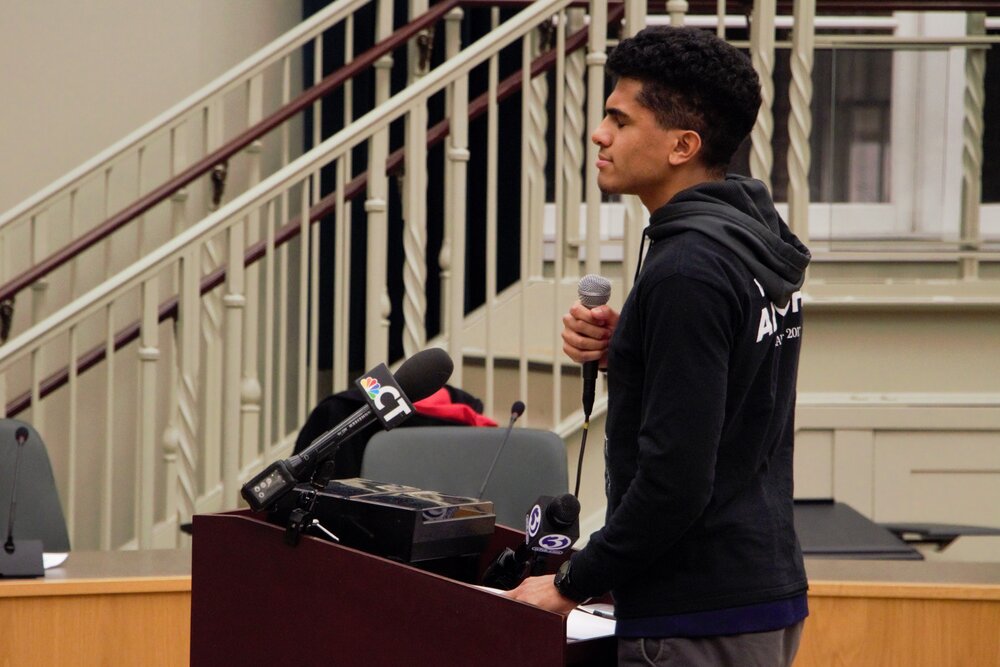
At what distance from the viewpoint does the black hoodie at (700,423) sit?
1270 millimetres

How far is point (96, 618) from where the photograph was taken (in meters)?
2.03

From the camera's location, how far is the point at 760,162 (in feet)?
10.8

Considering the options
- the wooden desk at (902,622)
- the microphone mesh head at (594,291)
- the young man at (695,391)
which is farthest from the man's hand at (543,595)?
the wooden desk at (902,622)

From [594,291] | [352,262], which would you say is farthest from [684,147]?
[352,262]

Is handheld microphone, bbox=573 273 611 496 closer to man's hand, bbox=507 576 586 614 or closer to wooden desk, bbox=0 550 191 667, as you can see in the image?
man's hand, bbox=507 576 586 614

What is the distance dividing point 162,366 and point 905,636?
3060 millimetres

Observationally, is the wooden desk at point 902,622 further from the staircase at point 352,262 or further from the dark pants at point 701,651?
the staircase at point 352,262

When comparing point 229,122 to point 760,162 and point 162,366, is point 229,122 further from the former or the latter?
point 760,162

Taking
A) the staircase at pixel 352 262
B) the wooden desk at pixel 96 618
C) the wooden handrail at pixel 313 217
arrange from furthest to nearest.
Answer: the wooden handrail at pixel 313 217 → the staircase at pixel 352 262 → the wooden desk at pixel 96 618

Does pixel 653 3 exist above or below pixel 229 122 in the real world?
above

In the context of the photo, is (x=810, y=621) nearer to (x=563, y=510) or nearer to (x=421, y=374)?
(x=563, y=510)

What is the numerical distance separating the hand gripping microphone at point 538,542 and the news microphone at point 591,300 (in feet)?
0.52

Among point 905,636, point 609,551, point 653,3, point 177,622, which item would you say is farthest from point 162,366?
point 609,551

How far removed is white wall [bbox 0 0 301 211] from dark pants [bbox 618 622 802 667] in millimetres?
3602
